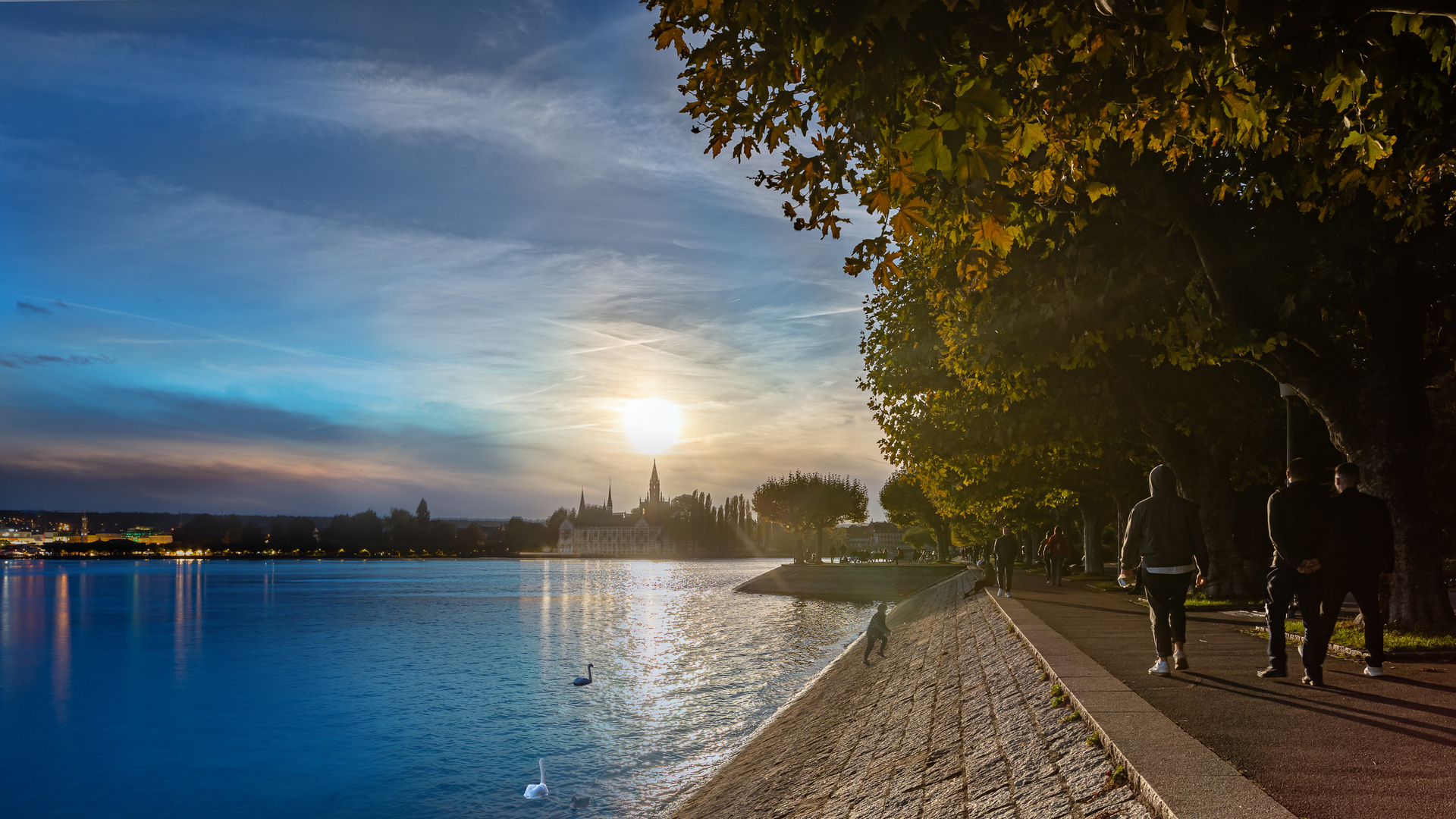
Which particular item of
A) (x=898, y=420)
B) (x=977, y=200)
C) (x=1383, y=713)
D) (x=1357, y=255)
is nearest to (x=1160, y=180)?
(x=1357, y=255)

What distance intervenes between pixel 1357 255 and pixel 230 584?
486 feet

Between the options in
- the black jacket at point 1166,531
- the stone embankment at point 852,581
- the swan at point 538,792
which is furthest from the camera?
the stone embankment at point 852,581

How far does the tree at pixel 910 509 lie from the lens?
288 ft

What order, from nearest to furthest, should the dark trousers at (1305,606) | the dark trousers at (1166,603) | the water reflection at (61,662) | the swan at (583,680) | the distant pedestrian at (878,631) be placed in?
the dark trousers at (1305,606) < the dark trousers at (1166,603) < the distant pedestrian at (878,631) < the swan at (583,680) < the water reflection at (61,662)

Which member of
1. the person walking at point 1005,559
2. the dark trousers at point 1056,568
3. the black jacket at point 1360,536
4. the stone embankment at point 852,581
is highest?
the black jacket at point 1360,536

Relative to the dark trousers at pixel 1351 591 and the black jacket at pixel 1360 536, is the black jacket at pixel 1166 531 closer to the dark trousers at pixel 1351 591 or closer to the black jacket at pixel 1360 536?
the dark trousers at pixel 1351 591

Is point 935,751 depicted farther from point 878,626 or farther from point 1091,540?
point 1091,540

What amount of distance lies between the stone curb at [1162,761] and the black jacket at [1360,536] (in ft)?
8.40

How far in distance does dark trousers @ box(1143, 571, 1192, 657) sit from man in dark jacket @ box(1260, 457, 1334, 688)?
81 centimetres

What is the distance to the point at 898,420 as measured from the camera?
2744 centimetres

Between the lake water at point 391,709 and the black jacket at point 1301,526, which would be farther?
the lake water at point 391,709

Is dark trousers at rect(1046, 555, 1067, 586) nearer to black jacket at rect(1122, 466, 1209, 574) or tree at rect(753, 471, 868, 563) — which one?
black jacket at rect(1122, 466, 1209, 574)

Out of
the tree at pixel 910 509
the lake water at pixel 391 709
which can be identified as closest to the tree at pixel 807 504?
the tree at pixel 910 509

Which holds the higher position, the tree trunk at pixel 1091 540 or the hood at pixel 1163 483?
the hood at pixel 1163 483
